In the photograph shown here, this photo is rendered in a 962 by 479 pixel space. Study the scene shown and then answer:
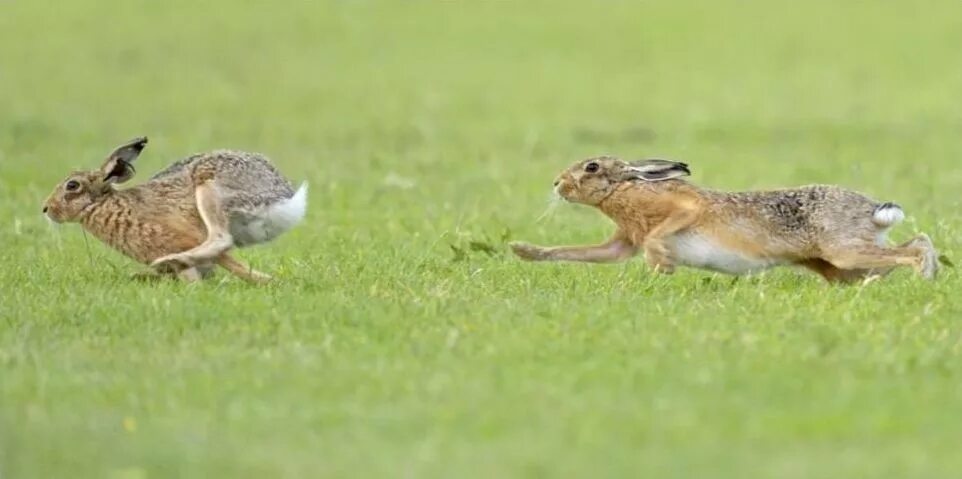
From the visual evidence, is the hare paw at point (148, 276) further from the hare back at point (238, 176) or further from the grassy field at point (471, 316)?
the hare back at point (238, 176)

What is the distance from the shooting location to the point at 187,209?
11.5m

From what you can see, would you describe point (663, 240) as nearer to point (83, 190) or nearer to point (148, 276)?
point (148, 276)

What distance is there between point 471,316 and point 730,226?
2017mm

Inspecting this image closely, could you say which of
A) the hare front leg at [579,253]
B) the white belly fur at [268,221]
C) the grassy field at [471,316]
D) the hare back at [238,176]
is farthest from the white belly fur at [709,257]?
the hare back at [238,176]

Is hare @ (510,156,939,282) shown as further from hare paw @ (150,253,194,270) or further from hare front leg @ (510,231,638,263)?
hare paw @ (150,253,194,270)

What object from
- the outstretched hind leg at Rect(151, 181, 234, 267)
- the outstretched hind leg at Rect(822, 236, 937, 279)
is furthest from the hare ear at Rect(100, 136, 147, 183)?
the outstretched hind leg at Rect(822, 236, 937, 279)

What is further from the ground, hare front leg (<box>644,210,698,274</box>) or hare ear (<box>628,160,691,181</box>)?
hare ear (<box>628,160,691,181</box>)

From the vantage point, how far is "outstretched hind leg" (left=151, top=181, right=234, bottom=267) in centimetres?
1109

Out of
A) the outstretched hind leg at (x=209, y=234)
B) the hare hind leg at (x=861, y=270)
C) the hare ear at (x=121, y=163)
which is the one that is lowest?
the hare hind leg at (x=861, y=270)

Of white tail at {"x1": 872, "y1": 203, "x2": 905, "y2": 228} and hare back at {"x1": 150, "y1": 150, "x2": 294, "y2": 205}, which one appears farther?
hare back at {"x1": 150, "y1": 150, "x2": 294, "y2": 205}

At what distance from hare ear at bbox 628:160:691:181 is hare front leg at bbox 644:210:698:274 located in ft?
1.09

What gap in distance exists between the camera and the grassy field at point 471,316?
24.4 ft

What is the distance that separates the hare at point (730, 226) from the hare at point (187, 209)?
1.39 m

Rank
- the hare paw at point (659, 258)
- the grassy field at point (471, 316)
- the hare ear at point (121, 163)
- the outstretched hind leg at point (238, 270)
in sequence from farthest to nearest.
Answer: the hare ear at point (121, 163), the hare paw at point (659, 258), the outstretched hind leg at point (238, 270), the grassy field at point (471, 316)
